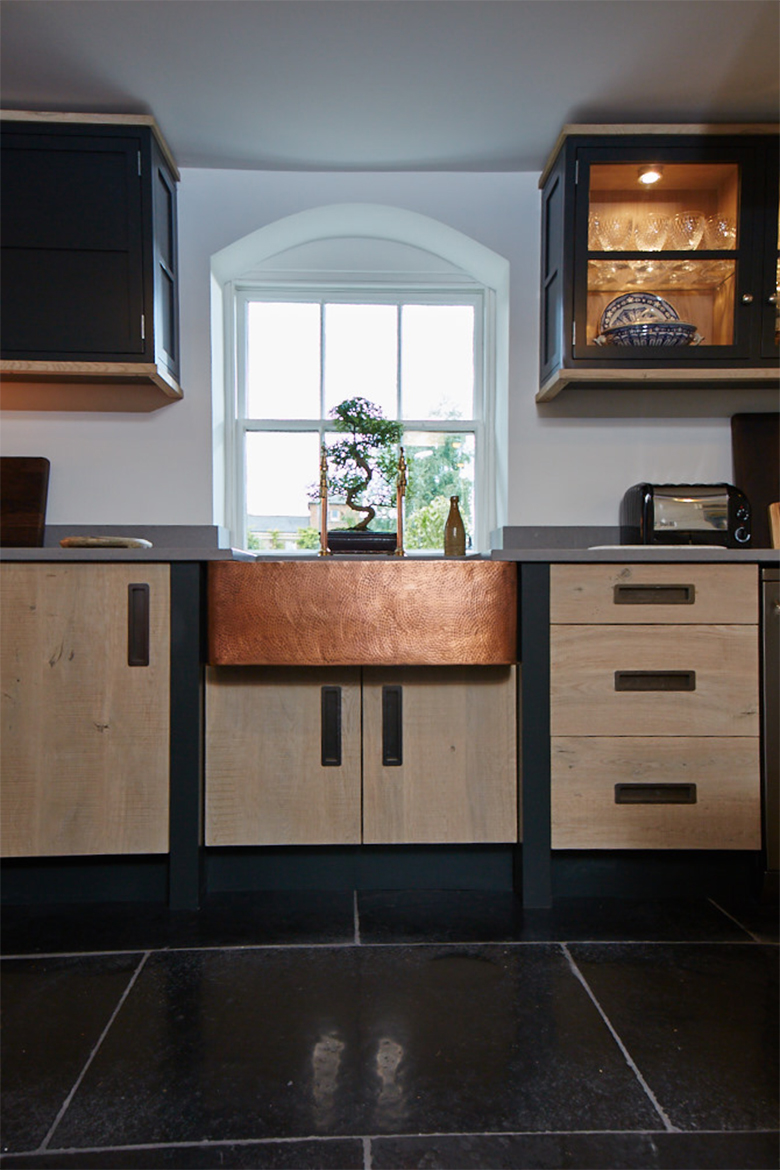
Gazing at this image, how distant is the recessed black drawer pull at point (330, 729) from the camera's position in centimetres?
209

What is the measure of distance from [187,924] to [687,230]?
259 cm

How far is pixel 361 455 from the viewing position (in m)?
2.82

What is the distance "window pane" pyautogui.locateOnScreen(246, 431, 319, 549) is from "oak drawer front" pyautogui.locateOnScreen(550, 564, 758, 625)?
1263 millimetres

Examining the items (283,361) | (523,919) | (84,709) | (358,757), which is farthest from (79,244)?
(523,919)

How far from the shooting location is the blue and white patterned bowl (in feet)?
8.05

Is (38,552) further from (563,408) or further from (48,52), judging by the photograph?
(563,408)

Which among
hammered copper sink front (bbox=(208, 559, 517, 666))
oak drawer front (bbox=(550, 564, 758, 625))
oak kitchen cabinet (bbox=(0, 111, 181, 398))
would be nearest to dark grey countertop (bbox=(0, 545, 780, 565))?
oak drawer front (bbox=(550, 564, 758, 625))

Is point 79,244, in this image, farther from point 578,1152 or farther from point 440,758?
point 578,1152

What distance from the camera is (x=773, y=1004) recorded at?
5.00ft

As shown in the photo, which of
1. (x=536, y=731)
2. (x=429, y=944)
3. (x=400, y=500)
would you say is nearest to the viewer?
(x=429, y=944)

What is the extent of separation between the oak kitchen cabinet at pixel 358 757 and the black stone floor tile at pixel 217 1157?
956 millimetres

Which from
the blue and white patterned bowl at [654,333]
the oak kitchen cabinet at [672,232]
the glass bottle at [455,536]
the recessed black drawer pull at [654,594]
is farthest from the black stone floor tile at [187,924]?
the blue and white patterned bowl at [654,333]

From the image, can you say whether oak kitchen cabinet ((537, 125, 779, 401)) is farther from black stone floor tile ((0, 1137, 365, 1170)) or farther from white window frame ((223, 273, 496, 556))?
black stone floor tile ((0, 1137, 365, 1170))

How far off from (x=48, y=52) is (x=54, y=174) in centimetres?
33
